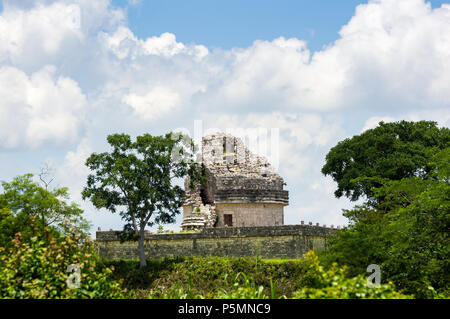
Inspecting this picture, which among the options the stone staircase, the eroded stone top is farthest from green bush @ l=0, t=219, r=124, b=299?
the eroded stone top

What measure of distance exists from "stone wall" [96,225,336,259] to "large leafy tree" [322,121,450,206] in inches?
331

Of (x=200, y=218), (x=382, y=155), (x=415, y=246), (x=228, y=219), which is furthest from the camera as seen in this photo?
(x=382, y=155)

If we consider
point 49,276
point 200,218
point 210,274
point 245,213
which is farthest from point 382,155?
point 49,276

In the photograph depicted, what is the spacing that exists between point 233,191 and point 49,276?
66.4ft

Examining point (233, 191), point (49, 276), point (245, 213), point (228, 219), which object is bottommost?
point (49, 276)

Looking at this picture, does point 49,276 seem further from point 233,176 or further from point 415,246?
point 233,176

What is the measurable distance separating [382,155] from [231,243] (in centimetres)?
1341

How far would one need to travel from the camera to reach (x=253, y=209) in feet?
97.0

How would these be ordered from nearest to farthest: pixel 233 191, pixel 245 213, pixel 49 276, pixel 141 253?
1. pixel 49 276
2. pixel 141 253
3. pixel 233 191
4. pixel 245 213

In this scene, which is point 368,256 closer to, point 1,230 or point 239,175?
point 239,175

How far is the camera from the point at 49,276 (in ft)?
29.9

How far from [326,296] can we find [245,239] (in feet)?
62.8

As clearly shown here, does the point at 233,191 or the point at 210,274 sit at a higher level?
the point at 233,191

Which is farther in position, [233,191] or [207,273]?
[233,191]
